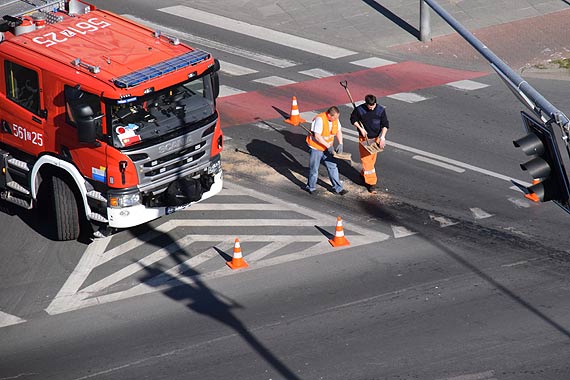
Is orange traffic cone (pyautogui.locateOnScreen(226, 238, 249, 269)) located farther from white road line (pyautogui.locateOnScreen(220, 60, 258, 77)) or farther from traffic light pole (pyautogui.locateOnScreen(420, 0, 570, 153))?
white road line (pyautogui.locateOnScreen(220, 60, 258, 77))

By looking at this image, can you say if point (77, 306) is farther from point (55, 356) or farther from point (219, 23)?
point (219, 23)

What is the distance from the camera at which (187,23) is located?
1048 inches

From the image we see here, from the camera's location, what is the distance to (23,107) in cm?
1582

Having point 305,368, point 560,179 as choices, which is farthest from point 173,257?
point 560,179

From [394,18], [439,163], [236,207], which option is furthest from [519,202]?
[394,18]

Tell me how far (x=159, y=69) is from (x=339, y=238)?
3806 mm

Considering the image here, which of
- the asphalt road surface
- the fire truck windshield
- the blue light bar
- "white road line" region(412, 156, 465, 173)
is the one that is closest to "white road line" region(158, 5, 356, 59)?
the asphalt road surface

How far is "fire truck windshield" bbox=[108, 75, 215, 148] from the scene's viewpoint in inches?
586

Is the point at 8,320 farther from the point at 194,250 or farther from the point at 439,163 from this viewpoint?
the point at 439,163

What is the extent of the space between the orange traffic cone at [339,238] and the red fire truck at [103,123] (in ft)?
7.05

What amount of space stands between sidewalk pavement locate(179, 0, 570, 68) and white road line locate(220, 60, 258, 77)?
9.18ft

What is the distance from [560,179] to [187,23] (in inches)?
757

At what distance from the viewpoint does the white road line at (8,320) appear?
1397 cm

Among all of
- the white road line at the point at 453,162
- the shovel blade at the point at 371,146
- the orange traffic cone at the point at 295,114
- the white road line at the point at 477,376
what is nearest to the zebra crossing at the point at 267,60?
the orange traffic cone at the point at 295,114
